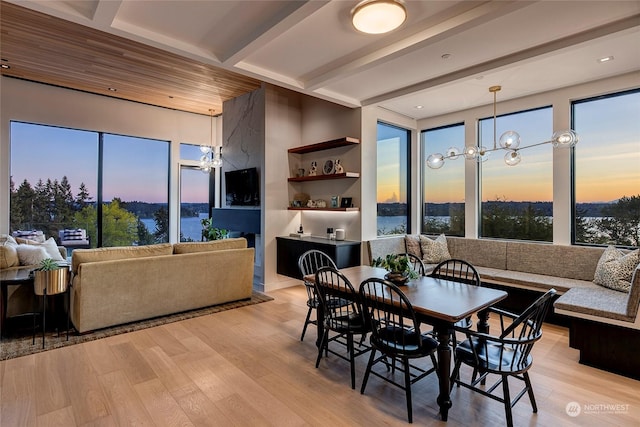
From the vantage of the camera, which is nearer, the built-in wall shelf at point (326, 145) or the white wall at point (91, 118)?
the built-in wall shelf at point (326, 145)

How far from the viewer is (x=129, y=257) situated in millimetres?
3857

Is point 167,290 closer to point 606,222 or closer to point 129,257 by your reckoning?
point 129,257

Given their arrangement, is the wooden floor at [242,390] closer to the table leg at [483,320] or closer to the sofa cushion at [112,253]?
the table leg at [483,320]

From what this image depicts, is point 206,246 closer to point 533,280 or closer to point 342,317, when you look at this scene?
point 342,317

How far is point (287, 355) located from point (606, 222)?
445 cm

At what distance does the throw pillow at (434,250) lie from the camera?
5.34 meters

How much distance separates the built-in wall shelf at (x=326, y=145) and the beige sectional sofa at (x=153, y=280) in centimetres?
202

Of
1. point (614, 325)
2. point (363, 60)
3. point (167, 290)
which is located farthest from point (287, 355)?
point (363, 60)

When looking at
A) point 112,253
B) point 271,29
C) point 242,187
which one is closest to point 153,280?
point 112,253

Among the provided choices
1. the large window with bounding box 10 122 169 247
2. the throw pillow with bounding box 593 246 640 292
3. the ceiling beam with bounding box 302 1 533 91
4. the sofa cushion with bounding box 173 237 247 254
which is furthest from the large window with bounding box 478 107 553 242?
the large window with bounding box 10 122 169 247

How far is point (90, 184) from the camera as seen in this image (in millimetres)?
6742

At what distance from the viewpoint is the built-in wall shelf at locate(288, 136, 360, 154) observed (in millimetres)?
5156

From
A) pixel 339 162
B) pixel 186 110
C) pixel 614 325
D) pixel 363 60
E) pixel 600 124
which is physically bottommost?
pixel 614 325

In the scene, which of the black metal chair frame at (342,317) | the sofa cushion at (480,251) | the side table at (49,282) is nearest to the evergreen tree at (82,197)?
the side table at (49,282)
